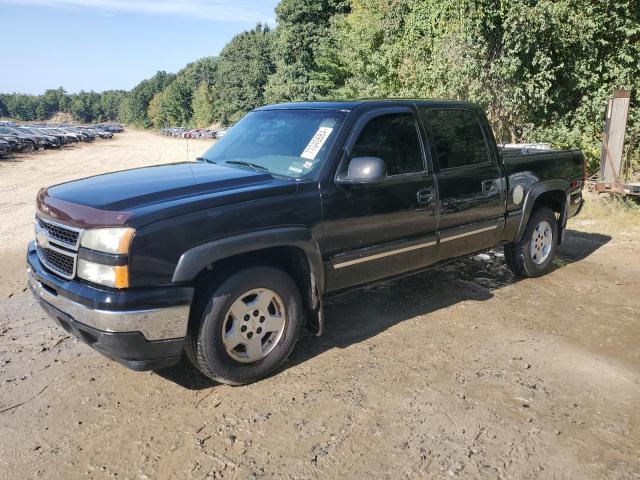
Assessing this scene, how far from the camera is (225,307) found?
326cm

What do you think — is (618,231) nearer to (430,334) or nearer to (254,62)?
(430,334)

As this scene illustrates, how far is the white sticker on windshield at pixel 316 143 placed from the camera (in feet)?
12.7

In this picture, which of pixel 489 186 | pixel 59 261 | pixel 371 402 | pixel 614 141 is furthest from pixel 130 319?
pixel 614 141

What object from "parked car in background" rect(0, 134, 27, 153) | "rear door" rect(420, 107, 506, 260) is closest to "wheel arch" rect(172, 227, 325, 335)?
"rear door" rect(420, 107, 506, 260)

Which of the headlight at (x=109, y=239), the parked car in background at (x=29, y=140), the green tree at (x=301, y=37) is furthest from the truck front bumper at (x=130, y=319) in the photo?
the green tree at (x=301, y=37)

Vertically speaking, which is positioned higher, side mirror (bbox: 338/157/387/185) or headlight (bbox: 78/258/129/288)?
side mirror (bbox: 338/157/387/185)

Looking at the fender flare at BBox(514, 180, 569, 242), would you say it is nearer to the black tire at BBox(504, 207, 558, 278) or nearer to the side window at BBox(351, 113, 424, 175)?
the black tire at BBox(504, 207, 558, 278)

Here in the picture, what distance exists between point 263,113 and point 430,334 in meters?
2.40

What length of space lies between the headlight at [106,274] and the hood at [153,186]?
0.34m

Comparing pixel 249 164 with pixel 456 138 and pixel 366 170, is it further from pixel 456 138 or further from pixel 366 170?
pixel 456 138

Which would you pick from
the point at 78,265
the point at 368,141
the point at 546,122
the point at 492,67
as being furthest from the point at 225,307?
the point at 546,122

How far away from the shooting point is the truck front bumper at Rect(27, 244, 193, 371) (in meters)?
2.93

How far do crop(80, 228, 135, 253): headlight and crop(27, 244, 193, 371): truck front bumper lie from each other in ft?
0.79

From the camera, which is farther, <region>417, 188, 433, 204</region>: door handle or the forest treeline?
the forest treeline
